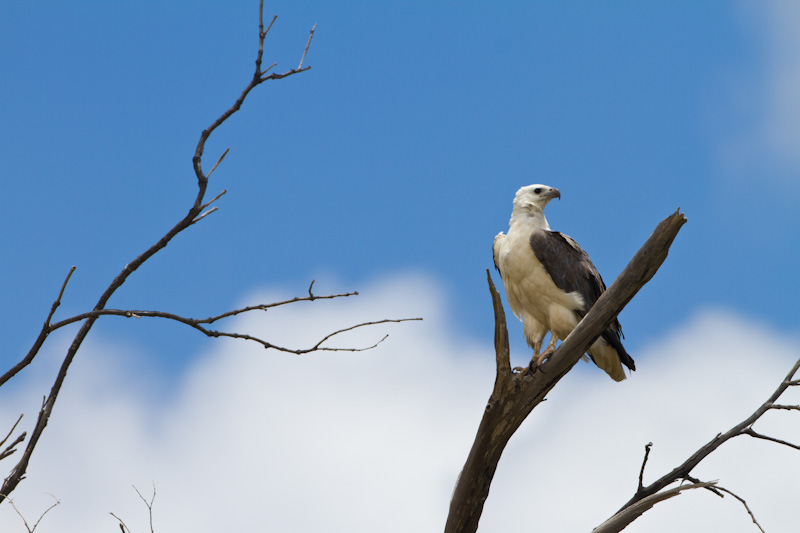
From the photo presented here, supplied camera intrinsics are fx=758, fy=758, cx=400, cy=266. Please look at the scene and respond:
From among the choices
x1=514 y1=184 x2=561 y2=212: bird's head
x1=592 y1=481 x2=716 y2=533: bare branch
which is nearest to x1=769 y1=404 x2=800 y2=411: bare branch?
x1=592 y1=481 x2=716 y2=533: bare branch

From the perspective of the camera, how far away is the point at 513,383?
14.5ft

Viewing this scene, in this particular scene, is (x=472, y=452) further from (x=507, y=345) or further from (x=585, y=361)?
(x=585, y=361)

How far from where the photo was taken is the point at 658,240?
4.17 m

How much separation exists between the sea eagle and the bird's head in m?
0.32

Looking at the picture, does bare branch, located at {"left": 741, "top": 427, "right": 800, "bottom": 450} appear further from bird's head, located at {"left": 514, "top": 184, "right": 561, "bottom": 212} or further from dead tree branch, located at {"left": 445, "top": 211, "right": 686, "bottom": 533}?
bird's head, located at {"left": 514, "top": 184, "right": 561, "bottom": 212}

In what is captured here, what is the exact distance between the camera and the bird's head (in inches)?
267

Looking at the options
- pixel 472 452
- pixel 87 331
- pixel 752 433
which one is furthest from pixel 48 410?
pixel 752 433

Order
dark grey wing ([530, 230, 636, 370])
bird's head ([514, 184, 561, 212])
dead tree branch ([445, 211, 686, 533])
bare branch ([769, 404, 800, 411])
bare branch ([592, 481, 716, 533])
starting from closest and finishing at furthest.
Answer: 1. dead tree branch ([445, 211, 686, 533])
2. bare branch ([592, 481, 716, 533])
3. bare branch ([769, 404, 800, 411])
4. dark grey wing ([530, 230, 636, 370])
5. bird's head ([514, 184, 561, 212])

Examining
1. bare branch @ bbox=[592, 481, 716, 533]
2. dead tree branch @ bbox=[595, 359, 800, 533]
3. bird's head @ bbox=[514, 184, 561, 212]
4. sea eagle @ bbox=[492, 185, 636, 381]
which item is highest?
bird's head @ bbox=[514, 184, 561, 212]

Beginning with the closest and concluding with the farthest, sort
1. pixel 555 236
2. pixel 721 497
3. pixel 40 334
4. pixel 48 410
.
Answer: pixel 40 334 < pixel 48 410 < pixel 721 497 < pixel 555 236

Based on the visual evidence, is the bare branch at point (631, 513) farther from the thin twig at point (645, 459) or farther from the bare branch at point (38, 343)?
the bare branch at point (38, 343)

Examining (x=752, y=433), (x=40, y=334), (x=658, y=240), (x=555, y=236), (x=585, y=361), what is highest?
(x=555, y=236)

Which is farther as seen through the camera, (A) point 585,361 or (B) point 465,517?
(A) point 585,361

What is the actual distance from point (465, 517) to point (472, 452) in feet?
1.37
